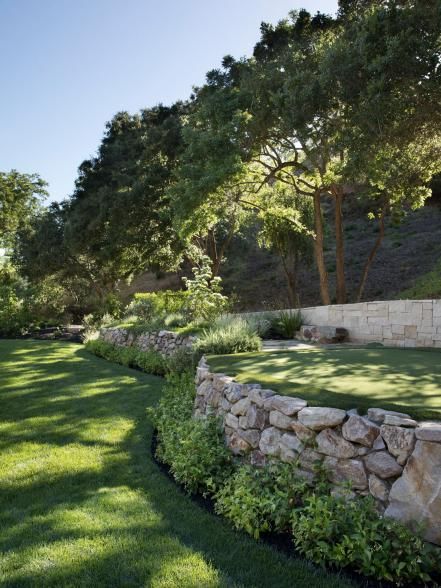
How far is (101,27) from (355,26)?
5399 millimetres

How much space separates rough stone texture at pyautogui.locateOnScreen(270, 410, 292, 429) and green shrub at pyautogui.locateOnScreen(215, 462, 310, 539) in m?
0.31

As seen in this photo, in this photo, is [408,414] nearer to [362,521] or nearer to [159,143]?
[362,521]

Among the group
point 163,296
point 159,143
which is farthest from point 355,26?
point 159,143

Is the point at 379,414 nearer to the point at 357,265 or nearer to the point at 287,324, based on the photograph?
the point at 287,324

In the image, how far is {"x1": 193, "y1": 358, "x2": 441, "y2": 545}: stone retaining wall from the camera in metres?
2.97

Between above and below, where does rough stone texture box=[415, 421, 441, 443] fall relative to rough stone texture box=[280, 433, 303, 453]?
above

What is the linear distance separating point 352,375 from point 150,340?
24.2 ft

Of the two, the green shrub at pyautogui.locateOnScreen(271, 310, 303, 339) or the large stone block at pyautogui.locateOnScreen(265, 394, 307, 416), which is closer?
the large stone block at pyautogui.locateOnScreen(265, 394, 307, 416)

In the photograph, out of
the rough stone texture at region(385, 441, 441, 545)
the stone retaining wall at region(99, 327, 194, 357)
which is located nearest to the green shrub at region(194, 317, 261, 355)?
the stone retaining wall at region(99, 327, 194, 357)

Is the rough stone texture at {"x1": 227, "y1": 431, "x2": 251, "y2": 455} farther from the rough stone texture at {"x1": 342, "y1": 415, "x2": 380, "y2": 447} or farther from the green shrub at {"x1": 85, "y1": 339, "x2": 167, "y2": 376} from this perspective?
the green shrub at {"x1": 85, "y1": 339, "x2": 167, "y2": 376}

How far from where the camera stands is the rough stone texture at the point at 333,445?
3.38m

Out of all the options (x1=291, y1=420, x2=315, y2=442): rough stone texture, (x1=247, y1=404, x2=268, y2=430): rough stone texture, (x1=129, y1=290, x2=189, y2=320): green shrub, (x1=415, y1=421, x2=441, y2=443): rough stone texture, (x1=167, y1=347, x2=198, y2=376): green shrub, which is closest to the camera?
(x1=415, y1=421, x2=441, y2=443): rough stone texture

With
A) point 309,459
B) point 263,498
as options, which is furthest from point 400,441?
point 263,498

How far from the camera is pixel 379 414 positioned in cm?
338
